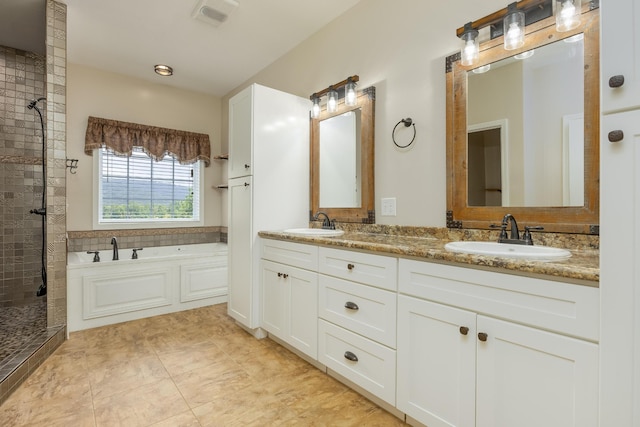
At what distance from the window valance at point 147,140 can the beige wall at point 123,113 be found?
0.11 metres

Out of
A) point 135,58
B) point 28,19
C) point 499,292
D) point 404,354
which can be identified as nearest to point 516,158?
point 499,292

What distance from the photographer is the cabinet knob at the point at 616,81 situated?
2.88 feet

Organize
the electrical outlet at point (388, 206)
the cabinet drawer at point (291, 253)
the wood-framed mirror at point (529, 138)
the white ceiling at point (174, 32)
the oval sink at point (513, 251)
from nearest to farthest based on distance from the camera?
the oval sink at point (513, 251), the wood-framed mirror at point (529, 138), the cabinet drawer at point (291, 253), the electrical outlet at point (388, 206), the white ceiling at point (174, 32)

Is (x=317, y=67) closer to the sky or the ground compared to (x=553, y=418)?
closer to the sky

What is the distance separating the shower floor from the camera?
194cm

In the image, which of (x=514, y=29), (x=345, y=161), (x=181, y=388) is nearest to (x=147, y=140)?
(x=345, y=161)

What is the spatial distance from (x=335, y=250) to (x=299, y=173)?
1143mm

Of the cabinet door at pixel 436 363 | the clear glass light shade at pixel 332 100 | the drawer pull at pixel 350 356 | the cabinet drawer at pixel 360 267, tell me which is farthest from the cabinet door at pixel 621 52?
the clear glass light shade at pixel 332 100

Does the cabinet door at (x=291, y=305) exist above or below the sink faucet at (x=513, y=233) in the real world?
below

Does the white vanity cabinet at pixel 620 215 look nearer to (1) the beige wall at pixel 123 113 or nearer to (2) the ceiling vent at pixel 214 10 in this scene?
(2) the ceiling vent at pixel 214 10

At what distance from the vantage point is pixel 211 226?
14.1 feet

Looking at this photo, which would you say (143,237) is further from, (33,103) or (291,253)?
(291,253)

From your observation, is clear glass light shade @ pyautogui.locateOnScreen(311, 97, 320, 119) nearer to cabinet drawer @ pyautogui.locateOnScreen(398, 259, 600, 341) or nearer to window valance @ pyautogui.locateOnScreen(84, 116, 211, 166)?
cabinet drawer @ pyautogui.locateOnScreen(398, 259, 600, 341)

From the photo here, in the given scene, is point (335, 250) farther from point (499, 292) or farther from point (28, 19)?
point (28, 19)
